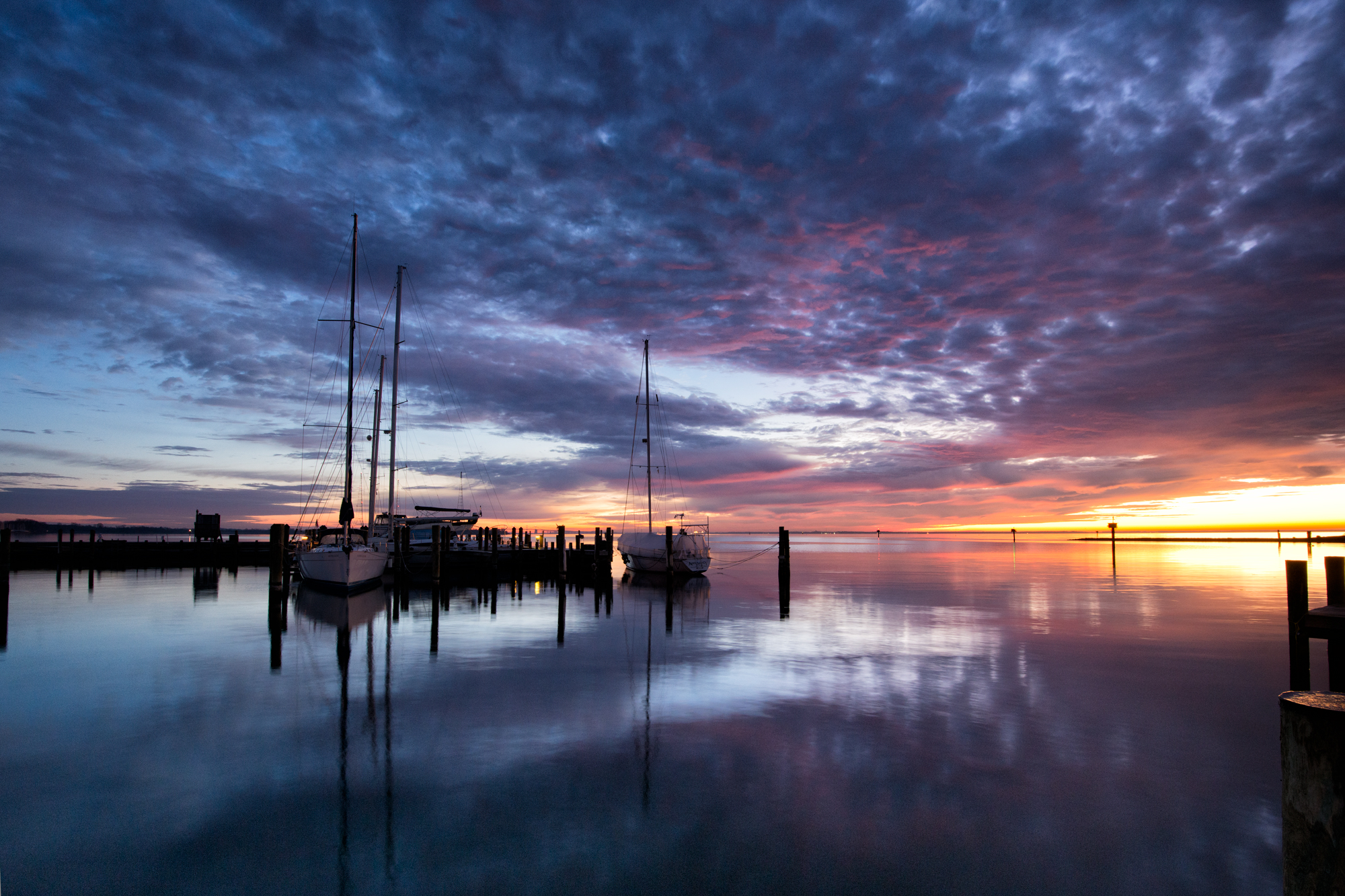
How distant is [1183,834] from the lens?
704cm

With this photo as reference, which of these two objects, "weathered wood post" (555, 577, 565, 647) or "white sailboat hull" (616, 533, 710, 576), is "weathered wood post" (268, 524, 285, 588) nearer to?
"weathered wood post" (555, 577, 565, 647)

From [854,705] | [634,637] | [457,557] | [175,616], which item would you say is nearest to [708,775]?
[854,705]

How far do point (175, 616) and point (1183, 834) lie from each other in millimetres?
27381

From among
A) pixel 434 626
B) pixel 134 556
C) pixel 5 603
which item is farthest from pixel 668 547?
pixel 134 556

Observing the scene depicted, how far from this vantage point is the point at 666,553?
141 ft

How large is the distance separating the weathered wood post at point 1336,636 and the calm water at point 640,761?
131 centimetres

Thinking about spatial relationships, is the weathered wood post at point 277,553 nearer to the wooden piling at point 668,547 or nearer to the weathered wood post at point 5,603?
the weathered wood post at point 5,603

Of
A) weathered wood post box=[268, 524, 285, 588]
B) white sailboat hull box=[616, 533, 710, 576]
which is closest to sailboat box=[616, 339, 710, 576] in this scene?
white sailboat hull box=[616, 533, 710, 576]

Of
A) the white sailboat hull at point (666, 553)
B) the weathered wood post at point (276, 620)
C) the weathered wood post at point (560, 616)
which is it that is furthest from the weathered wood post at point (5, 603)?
the white sailboat hull at point (666, 553)

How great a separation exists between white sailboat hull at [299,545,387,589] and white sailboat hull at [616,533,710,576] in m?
17.0

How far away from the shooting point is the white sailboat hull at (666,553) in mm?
43625

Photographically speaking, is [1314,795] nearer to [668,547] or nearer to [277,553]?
[277,553]

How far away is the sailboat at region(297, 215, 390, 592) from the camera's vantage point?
97.1 feet

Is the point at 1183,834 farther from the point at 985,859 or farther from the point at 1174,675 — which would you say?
the point at 1174,675
